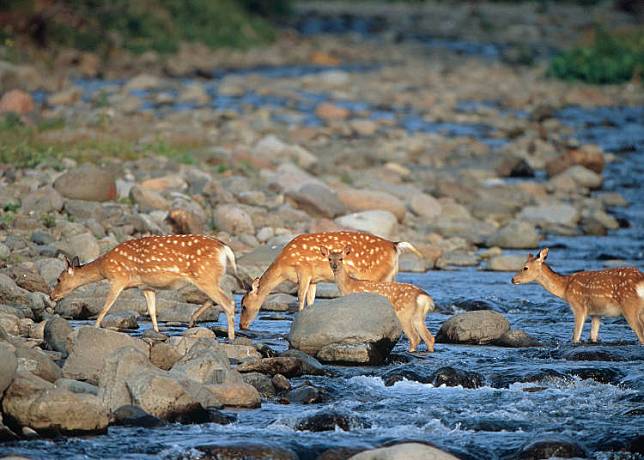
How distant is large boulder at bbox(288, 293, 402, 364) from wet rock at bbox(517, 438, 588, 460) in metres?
2.88

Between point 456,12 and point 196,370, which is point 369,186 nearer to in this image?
point 196,370

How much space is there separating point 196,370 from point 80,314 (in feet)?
10.9

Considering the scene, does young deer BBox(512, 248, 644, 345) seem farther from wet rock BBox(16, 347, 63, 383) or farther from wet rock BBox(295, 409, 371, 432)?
wet rock BBox(16, 347, 63, 383)

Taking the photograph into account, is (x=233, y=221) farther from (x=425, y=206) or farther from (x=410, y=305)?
(x=410, y=305)

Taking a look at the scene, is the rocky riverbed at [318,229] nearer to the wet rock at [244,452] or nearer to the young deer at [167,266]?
the wet rock at [244,452]

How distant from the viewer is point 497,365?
12.1m

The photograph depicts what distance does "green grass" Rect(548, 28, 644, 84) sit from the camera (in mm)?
40906

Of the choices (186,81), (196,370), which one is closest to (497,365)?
(196,370)

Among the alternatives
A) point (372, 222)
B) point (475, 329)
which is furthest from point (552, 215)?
point (475, 329)

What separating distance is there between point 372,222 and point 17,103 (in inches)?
481

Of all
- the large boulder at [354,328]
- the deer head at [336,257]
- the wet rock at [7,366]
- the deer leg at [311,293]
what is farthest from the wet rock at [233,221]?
the wet rock at [7,366]

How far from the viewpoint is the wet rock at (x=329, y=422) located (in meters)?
10.0

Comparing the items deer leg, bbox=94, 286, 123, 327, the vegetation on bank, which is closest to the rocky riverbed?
deer leg, bbox=94, 286, 123, 327

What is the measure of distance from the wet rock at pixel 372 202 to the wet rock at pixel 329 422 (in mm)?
10636
